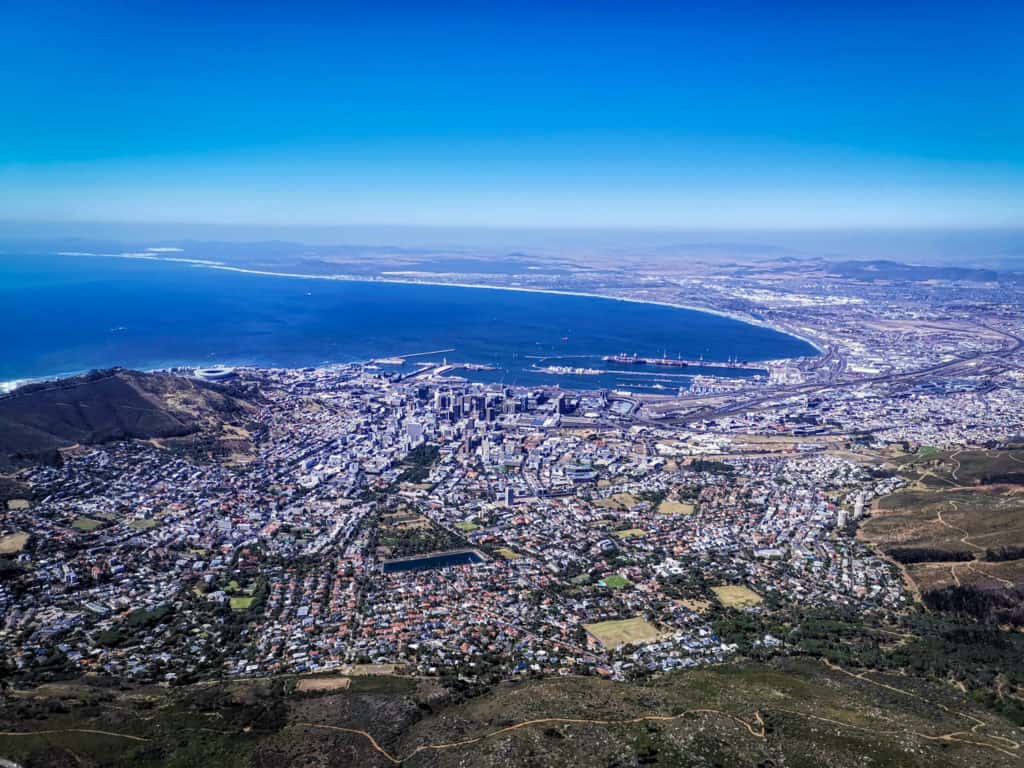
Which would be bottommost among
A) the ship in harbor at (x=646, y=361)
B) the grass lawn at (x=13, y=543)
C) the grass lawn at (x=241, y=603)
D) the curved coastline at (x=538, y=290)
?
the grass lawn at (x=241, y=603)

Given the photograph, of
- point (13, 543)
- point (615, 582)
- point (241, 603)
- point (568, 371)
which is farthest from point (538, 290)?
point (241, 603)

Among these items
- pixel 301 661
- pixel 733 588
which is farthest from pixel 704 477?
pixel 301 661

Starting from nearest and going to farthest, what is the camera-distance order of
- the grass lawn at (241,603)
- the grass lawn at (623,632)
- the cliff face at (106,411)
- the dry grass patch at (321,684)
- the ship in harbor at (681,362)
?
the dry grass patch at (321,684), the grass lawn at (623,632), the grass lawn at (241,603), the cliff face at (106,411), the ship in harbor at (681,362)

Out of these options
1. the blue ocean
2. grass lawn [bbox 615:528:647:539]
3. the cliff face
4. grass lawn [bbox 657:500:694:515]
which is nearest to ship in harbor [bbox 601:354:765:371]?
the blue ocean

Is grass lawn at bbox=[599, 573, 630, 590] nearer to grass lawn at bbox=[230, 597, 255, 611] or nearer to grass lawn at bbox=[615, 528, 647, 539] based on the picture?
grass lawn at bbox=[615, 528, 647, 539]

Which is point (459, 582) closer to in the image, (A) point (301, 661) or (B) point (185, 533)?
(A) point (301, 661)

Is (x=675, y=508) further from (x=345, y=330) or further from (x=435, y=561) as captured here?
(x=345, y=330)

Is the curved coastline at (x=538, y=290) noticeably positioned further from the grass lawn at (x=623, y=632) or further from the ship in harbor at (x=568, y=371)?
the grass lawn at (x=623, y=632)

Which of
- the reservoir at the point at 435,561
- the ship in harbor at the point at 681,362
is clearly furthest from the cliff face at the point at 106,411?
the ship in harbor at the point at 681,362
